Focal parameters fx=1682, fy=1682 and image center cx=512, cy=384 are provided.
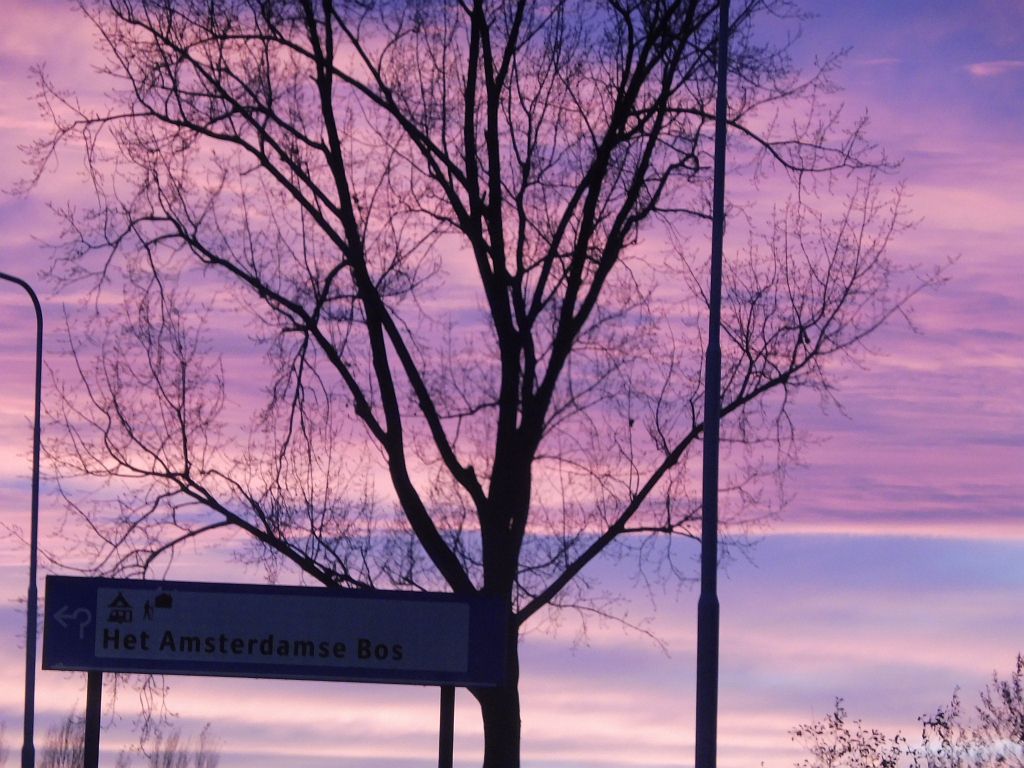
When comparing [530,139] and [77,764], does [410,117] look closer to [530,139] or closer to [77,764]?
[530,139]

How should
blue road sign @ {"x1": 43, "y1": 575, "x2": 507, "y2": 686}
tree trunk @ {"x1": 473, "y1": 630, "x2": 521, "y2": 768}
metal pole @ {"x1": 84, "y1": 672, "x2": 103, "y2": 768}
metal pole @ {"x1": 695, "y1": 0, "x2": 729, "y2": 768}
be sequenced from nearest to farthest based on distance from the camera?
metal pole @ {"x1": 695, "y1": 0, "x2": 729, "y2": 768} < blue road sign @ {"x1": 43, "y1": 575, "x2": 507, "y2": 686} < metal pole @ {"x1": 84, "y1": 672, "x2": 103, "y2": 768} < tree trunk @ {"x1": 473, "y1": 630, "x2": 521, "y2": 768}

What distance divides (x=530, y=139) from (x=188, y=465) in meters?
5.44

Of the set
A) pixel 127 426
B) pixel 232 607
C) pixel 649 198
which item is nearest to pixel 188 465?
pixel 127 426

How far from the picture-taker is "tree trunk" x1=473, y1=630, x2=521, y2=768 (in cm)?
1845

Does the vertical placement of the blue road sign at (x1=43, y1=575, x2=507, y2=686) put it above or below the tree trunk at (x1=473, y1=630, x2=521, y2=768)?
above

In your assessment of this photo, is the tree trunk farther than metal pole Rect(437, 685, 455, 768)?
Yes

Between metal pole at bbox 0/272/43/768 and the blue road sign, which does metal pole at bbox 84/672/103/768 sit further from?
metal pole at bbox 0/272/43/768

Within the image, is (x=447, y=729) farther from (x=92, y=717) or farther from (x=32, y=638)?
(x=32, y=638)

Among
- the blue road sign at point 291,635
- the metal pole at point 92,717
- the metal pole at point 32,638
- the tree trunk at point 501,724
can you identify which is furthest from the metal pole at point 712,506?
the metal pole at point 32,638

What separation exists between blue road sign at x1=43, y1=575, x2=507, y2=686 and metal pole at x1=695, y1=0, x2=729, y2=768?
176cm

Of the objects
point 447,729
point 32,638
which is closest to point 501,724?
point 447,729

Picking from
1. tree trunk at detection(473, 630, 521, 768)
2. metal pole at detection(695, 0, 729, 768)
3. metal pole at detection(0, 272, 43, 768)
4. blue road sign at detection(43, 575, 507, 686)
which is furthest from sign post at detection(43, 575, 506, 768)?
metal pole at detection(0, 272, 43, 768)

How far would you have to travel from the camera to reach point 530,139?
19.6 meters

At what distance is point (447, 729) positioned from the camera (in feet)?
48.8
